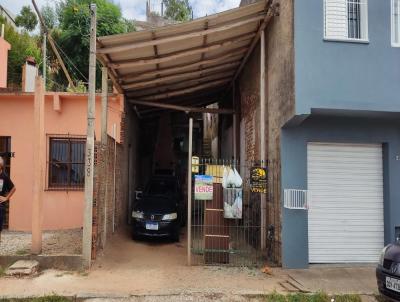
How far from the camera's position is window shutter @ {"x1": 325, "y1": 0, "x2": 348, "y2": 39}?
7.75 meters

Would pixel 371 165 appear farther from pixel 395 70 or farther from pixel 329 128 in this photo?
pixel 395 70

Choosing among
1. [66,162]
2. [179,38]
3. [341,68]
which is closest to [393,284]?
[341,68]

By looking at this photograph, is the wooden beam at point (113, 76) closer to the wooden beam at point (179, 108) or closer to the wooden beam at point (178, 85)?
the wooden beam at point (178, 85)

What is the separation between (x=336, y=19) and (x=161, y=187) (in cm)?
689

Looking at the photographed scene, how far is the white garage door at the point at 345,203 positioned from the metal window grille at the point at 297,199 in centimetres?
57

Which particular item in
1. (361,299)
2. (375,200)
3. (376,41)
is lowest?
(361,299)

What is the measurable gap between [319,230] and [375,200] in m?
1.42

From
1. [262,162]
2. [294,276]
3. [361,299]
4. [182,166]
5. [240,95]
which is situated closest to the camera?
[361,299]

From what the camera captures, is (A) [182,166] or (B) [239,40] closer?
(B) [239,40]

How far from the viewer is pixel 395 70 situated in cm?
766

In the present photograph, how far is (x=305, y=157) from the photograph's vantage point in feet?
26.3

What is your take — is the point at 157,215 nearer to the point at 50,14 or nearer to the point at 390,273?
the point at 390,273

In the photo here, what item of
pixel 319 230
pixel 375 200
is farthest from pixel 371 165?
pixel 319 230

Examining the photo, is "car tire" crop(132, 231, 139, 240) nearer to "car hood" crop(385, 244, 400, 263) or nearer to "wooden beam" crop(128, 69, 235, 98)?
"wooden beam" crop(128, 69, 235, 98)
